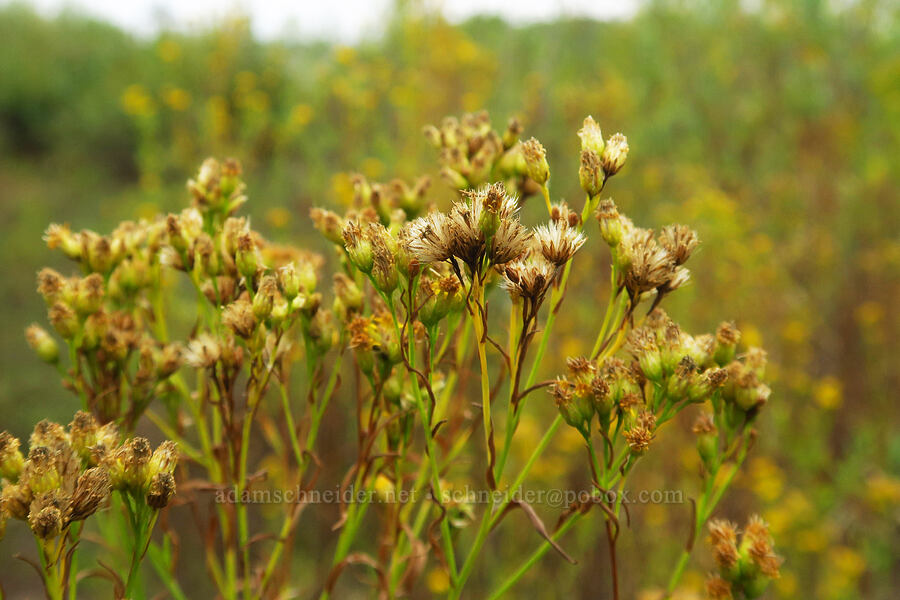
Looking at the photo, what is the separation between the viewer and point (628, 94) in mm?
4484

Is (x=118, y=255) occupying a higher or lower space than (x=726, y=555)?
higher

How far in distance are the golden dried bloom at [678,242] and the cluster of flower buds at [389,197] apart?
15.3 inches

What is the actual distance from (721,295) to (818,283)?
103 centimetres

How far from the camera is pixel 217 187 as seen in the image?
103 cm

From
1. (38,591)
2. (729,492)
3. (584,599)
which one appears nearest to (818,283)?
(729,492)

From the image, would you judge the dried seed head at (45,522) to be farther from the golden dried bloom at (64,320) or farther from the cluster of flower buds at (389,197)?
the cluster of flower buds at (389,197)

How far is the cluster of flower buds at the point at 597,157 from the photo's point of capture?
826mm

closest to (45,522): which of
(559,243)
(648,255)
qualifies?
(559,243)

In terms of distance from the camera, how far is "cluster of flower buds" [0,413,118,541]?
61cm

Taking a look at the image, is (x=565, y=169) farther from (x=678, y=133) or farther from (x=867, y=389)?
(x=867, y=389)

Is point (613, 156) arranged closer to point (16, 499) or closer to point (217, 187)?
point (217, 187)

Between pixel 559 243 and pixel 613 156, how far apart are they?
21 cm

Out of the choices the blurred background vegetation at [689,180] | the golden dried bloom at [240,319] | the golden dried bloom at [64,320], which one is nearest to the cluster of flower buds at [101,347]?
the golden dried bloom at [64,320]

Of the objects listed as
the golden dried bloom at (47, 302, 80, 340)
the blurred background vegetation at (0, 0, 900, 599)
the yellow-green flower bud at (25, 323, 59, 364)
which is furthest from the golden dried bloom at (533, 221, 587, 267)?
the blurred background vegetation at (0, 0, 900, 599)
